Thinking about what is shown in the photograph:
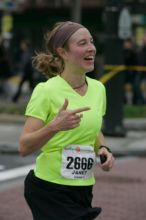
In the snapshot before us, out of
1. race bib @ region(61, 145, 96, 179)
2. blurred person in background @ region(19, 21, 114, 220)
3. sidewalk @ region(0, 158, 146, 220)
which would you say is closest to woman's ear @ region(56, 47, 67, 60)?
blurred person in background @ region(19, 21, 114, 220)

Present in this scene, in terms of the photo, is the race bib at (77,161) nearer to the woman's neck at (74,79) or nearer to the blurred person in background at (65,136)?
the blurred person in background at (65,136)

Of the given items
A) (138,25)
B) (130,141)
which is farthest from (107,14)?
(138,25)

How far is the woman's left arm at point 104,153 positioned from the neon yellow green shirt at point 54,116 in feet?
0.35

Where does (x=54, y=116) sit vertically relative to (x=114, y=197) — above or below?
above

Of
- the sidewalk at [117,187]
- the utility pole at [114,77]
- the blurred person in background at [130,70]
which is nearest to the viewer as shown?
the sidewalk at [117,187]

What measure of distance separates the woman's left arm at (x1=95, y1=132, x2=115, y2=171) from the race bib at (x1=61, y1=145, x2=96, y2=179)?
0.24ft

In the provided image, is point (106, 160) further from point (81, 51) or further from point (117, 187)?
point (117, 187)

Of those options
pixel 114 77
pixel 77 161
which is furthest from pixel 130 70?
pixel 77 161

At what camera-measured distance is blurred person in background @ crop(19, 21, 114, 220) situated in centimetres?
410

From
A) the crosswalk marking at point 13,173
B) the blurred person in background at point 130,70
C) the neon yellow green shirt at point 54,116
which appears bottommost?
the blurred person in background at point 130,70

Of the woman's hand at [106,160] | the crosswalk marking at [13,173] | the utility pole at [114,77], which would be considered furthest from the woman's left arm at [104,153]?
the utility pole at [114,77]

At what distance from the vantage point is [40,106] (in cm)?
407

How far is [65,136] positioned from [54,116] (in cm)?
12

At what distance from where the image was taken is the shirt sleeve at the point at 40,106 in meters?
4.07
